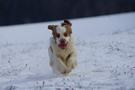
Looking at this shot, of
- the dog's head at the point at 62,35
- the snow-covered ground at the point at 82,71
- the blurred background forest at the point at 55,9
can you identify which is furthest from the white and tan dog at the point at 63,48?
the blurred background forest at the point at 55,9

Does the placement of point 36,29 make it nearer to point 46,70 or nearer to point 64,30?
point 46,70

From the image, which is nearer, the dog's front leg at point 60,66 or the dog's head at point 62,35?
the dog's head at point 62,35

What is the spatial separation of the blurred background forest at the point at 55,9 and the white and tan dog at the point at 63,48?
66.0ft

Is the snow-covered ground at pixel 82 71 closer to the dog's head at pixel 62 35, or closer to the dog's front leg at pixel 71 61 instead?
the dog's front leg at pixel 71 61

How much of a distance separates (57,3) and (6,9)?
4693 mm

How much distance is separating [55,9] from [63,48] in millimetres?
21007

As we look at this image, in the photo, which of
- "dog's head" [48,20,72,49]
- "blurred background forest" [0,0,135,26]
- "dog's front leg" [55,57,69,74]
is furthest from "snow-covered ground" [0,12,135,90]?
"blurred background forest" [0,0,135,26]

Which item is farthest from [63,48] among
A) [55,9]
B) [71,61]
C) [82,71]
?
[55,9]

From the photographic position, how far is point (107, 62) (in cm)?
731

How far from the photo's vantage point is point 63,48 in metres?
5.63

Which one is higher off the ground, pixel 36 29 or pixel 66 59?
pixel 66 59

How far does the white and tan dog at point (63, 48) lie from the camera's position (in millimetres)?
5613

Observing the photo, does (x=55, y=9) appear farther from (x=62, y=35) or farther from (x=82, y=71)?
(x=62, y=35)

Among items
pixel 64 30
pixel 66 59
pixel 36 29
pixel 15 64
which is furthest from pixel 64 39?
pixel 36 29
